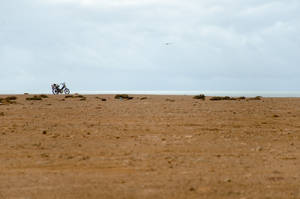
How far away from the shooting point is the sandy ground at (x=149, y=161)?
8055mm

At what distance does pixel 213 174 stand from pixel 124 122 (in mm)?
10961

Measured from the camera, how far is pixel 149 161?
10805mm

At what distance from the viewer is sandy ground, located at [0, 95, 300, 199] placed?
26.4 ft

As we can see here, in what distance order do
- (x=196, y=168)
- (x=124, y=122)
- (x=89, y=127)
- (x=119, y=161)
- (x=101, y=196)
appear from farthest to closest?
(x=124, y=122), (x=89, y=127), (x=119, y=161), (x=196, y=168), (x=101, y=196)

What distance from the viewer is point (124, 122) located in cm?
1994

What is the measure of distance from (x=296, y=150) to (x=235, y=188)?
5204 mm

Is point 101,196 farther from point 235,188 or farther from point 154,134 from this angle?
point 154,134

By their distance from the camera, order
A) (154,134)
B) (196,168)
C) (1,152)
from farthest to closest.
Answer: (154,134) < (1,152) < (196,168)

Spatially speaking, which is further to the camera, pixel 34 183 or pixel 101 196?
pixel 34 183

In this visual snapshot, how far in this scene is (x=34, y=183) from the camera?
8539mm

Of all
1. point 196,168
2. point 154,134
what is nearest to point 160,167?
point 196,168

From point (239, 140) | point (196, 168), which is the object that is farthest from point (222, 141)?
point (196, 168)

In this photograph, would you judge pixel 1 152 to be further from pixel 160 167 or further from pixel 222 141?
pixel 222 141

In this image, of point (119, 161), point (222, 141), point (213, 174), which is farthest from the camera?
point (222, 141)
